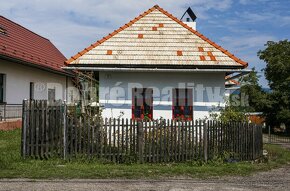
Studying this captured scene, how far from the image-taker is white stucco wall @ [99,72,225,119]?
1327 cm

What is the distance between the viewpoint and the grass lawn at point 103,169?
27.1ft

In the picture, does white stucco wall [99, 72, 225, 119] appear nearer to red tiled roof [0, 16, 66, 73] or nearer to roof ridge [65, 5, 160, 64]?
roof ridge [65, 5, 160, 64]

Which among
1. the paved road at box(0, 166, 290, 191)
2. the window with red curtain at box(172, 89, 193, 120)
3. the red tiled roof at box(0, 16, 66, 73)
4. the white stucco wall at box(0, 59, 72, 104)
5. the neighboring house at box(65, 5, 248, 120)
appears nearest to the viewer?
the paved road at box(0, 166, 290, 191)

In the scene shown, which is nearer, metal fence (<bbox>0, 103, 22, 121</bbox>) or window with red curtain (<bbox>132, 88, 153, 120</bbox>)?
window with red curtain (<bbox>132, 88, 153, 120</bbox>)

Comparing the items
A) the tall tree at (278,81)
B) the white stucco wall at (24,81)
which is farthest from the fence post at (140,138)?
the tall tree at (278,81)

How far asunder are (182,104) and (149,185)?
6.48 m

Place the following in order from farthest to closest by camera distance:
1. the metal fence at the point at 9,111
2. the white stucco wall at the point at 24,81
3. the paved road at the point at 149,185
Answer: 1. the white stucco wall at the point at 24,81
2. the metal fence at the point at 9,111
3. the paved road at the point at 149,185

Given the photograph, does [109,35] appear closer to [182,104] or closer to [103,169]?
[182,104]

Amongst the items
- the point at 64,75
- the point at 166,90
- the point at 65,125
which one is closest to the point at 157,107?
the point at 166,90

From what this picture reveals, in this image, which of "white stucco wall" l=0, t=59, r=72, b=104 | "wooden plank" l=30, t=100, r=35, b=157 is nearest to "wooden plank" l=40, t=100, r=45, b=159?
"wooden plank" l=30, t=100, r=35, b=157

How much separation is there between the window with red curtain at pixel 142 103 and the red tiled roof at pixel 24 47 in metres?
7.66

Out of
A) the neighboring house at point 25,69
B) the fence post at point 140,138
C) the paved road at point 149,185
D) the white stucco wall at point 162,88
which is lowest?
the paved road at point 149,185

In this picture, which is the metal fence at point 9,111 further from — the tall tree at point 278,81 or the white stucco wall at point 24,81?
the tall tree at point 278,81

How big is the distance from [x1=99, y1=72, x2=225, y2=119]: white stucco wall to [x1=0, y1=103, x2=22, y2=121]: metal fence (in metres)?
6.42
